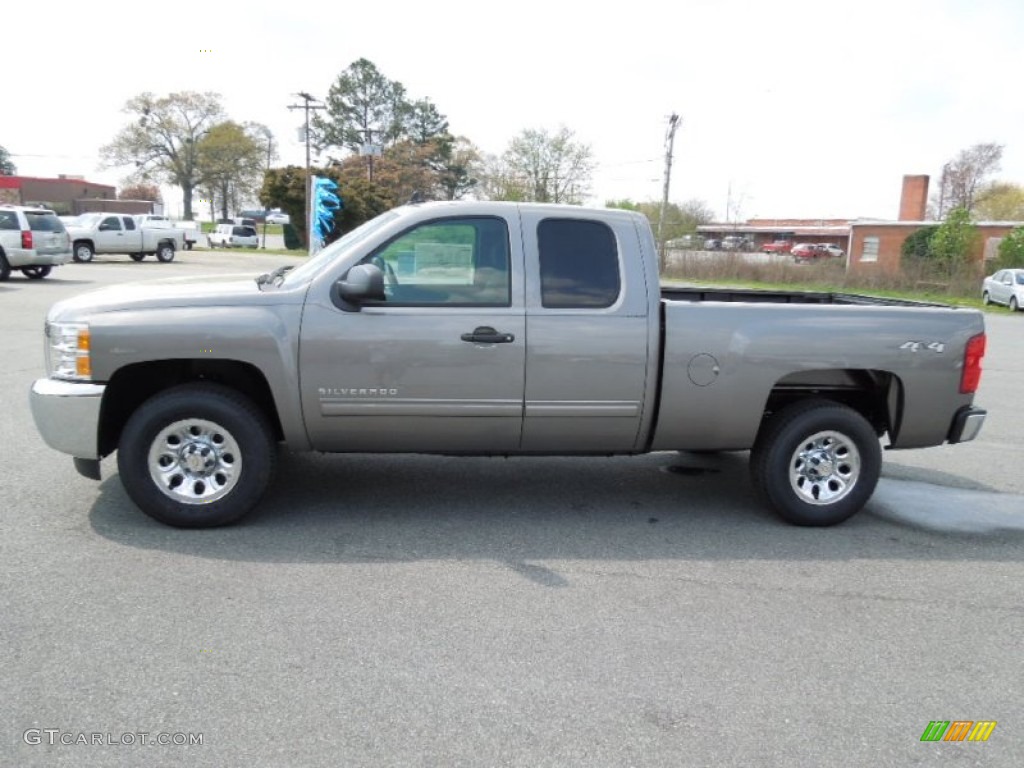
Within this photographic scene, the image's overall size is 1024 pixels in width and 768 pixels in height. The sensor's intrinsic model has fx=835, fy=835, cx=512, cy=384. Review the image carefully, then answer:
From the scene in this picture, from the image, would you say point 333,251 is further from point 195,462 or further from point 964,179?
point 964,179

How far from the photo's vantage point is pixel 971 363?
5.30m

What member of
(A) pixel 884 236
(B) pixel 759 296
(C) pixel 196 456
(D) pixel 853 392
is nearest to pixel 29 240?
(C) pixel 196 456

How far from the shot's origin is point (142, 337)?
4.73m

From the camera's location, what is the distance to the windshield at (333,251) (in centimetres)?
504

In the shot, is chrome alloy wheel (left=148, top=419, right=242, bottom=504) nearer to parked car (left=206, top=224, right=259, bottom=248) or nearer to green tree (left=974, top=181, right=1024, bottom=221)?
parked car (left=206, top=224, right=259, bottom=248)

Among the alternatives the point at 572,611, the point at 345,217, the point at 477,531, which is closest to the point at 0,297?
the point at 477,531

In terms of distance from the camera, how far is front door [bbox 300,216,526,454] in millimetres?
4840

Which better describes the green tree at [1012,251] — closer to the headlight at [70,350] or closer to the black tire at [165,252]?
the black tire at [165,252]

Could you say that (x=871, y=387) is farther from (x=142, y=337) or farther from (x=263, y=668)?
(x=142, y=337)

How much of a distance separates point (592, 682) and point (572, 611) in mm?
639

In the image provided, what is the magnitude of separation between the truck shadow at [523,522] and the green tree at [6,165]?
11788cm

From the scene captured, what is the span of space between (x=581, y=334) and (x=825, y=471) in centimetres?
188

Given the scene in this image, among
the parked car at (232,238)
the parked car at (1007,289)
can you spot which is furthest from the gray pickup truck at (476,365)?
the parked car at (232,238)

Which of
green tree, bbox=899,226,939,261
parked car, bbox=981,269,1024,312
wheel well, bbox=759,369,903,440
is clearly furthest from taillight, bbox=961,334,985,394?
green tree, bbox=899,226,939,261
